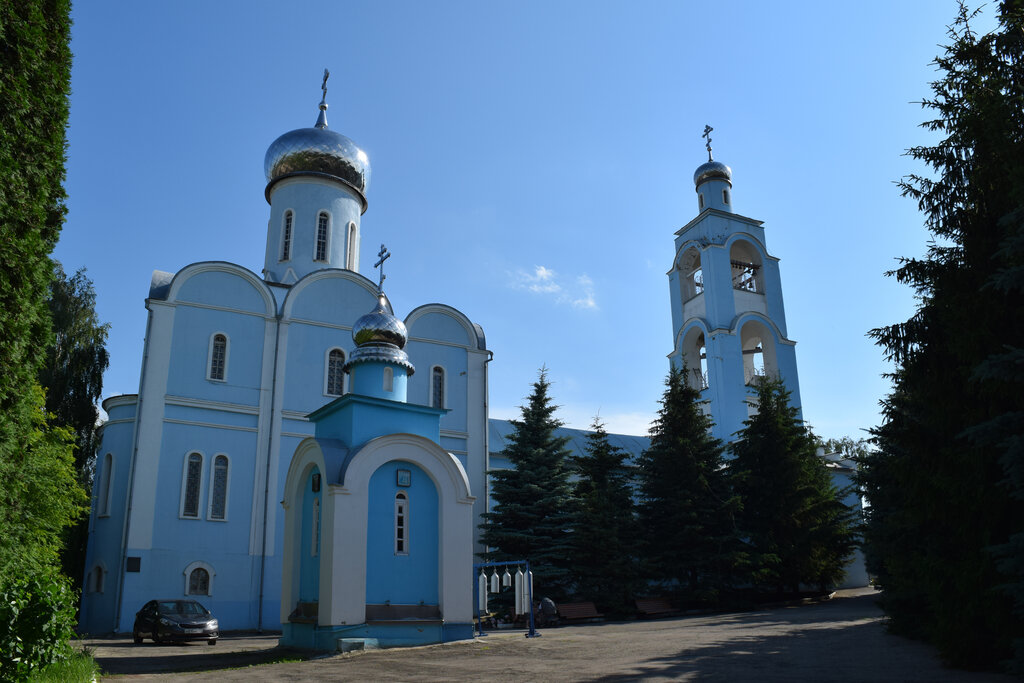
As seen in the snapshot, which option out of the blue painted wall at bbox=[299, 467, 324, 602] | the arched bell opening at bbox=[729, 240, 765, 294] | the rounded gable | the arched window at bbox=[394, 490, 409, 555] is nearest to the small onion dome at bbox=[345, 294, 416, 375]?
the blue painted wall at bbox=[299, 467, 324, 602]

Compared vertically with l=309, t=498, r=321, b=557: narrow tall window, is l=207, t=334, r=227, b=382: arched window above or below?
above

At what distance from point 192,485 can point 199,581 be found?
2.08 metres

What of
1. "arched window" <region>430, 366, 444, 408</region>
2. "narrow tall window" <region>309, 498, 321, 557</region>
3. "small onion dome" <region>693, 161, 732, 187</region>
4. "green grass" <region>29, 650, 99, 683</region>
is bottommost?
"green grass" <region>29, 650, 99, 683</region>

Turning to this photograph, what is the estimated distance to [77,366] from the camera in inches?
843

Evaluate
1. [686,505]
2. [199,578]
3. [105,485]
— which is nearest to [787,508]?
[686,505]

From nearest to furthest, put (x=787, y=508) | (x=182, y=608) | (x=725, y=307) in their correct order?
(x=182, y=608) → (x=787, y=508) → (x=725, y=307)

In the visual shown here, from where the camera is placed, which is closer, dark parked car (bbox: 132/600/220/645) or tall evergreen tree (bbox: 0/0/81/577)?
tall evergreen tree (bbox: 0/0/81/577)

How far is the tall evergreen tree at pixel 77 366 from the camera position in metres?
20.8

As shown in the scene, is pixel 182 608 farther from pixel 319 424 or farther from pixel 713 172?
pixel 713 172

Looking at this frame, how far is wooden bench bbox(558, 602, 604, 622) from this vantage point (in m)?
17.4

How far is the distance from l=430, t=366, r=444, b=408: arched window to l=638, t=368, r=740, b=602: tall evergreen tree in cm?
581

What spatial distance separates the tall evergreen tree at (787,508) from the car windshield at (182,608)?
42.3 feet

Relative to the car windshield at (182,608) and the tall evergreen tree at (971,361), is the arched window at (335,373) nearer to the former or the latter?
the car windshield at (182,608)

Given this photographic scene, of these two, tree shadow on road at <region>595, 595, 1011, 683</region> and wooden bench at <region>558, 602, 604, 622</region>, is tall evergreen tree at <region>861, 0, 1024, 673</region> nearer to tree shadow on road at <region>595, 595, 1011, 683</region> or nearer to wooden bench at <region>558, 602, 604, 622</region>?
tree shadow on road at <region>595, 595, 1011, 683</region>
